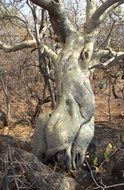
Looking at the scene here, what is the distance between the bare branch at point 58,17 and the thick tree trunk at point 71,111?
0.14m

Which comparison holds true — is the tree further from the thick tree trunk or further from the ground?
the ground

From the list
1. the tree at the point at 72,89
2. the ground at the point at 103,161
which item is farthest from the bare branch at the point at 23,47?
the ground at the point at 103,161

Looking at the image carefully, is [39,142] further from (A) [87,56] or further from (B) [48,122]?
(A) [87,56]

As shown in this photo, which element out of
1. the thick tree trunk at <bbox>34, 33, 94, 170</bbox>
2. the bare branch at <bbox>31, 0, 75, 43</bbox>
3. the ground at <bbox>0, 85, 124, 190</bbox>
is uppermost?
the bare branch at <bbox>31, 0, 75, 43</bbox>

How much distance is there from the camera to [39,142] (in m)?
6.41

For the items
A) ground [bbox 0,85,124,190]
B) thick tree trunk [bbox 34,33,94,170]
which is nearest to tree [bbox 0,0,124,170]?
thick tree trunk [bbox 34,33,94,170]

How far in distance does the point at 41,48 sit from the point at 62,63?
799 millimetres

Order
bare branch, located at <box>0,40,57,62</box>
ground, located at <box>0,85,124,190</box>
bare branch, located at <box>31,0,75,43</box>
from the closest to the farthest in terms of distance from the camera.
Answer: ground, located at <box>0,85,124,190</box> < bare branch, located at <box>31,0,75,43</box> < bare branch, located at <box>0,40,57,62</box>

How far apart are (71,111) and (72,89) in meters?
0.31

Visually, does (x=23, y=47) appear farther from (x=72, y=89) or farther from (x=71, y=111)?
(x=71, y=111)

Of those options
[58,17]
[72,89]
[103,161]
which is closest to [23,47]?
[58,17]

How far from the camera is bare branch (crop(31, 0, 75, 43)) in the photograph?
616 cm

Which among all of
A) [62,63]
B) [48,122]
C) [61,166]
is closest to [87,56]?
[62,63]

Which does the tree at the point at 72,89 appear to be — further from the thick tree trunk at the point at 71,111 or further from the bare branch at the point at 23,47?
the bare branch at the point at 23,47
